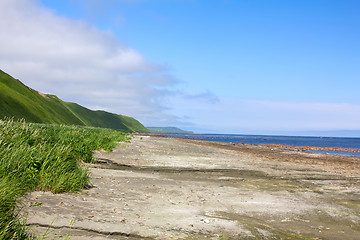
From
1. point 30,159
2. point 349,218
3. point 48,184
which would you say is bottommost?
point 349,218

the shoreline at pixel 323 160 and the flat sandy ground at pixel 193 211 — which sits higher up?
the flat sandy ground at pixel 193 211

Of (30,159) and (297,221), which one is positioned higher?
(30,159)

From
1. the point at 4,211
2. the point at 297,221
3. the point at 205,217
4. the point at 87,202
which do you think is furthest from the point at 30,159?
the point at 297,221

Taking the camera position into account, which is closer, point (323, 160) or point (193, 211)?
point (193, 211)

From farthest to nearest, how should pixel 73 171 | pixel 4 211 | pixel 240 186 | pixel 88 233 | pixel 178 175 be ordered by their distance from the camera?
pixel 178 175 → pixel 240 186 → pixel 73 171 → pixel 88 233 → pixel 4 211

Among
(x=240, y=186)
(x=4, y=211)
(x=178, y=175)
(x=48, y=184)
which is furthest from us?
(x=178, y=175)

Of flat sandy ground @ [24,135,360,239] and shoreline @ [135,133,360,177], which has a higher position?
flat sandy ground @ [24,135,360,239]

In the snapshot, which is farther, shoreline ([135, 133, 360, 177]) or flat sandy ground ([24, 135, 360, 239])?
shoreline ([135, 133, 360, 177])

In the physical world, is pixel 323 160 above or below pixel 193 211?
below

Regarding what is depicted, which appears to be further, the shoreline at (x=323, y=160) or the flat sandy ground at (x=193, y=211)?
the shoreline at (x=323, y=160)

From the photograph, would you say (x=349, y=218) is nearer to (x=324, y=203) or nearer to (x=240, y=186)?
(x=324, y=203)

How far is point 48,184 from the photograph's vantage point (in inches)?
337

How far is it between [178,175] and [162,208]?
24.2ft

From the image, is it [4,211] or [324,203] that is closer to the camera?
[4,211]
